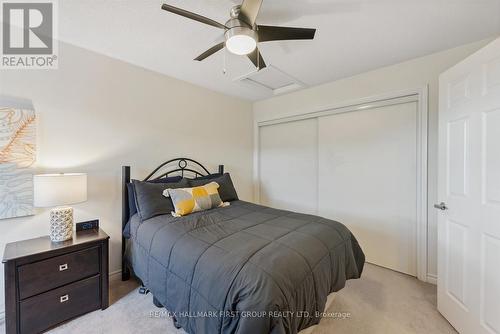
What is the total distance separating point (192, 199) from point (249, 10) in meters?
1.73

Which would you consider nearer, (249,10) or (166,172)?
(249,10)

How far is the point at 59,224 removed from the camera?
175 cm

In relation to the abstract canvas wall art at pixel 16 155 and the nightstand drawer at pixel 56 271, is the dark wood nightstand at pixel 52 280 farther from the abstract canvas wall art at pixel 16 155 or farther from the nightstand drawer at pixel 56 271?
the abstract canvas wall art at pixel 16 155

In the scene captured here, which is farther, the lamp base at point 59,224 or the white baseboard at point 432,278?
the white baseboard at point 432,278

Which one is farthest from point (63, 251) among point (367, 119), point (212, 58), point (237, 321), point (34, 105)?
point (367, 119)

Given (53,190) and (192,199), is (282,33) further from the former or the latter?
(53,190)

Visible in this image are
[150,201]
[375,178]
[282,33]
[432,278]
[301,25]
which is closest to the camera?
[282,33]

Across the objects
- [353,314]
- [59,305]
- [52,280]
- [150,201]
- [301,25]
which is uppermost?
[301,25]

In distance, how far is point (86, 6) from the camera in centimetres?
152

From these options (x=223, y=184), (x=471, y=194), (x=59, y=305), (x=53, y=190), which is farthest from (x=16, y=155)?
(x=471, y=194)

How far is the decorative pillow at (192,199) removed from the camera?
216 cm

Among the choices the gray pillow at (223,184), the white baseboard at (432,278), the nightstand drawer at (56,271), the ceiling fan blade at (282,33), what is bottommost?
the white baseboard at (432,278)

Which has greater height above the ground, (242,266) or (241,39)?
(241,39)

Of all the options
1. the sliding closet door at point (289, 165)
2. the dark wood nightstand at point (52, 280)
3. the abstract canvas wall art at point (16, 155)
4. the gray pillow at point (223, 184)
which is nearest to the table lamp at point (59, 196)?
the dark wood nightstand at point (52, 280)
